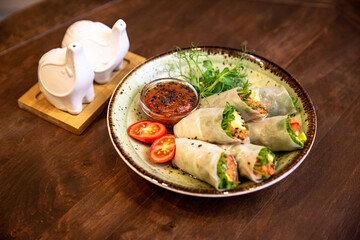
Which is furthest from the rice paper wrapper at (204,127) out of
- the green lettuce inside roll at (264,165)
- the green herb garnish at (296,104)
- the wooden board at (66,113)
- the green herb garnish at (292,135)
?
the wooden board at (66,113)

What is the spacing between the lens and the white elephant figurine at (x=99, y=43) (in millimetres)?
2938

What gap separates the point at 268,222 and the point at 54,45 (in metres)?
2.82

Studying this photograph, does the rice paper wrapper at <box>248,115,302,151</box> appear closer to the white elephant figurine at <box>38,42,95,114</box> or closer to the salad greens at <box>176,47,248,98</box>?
the salad greens at <box>176,47,248,98</box>

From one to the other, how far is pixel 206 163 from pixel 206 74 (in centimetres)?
106

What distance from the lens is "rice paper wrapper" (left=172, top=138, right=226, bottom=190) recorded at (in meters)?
2.23

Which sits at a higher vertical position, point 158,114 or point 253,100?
point 253,100

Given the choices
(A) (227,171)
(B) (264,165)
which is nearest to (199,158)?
(A) (227,171)

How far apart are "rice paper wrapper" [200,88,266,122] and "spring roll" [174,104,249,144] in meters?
0.08

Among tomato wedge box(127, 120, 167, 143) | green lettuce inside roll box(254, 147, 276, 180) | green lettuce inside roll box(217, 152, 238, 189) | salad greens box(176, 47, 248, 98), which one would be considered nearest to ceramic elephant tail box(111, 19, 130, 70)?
salad greens box(176, 47, 248, 98)

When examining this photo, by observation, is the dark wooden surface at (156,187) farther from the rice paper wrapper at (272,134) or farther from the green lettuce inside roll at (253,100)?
the green lettuce inside roll at (253,100)

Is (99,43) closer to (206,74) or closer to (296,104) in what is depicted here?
(206,74)

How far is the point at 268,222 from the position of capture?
2.29m

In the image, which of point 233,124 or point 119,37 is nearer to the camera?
point 233,124

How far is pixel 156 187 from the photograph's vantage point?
2.48m
